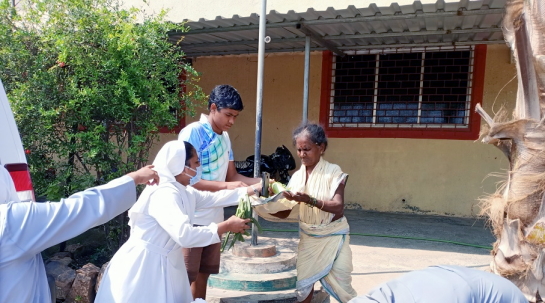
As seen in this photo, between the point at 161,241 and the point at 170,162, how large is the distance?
0.48 metres

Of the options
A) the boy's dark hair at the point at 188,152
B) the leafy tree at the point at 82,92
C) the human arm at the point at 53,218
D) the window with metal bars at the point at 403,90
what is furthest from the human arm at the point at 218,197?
the window with metal bars at the point at 403,90

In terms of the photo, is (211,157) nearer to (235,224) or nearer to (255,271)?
(235,224)

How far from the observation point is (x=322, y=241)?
10.7 ft

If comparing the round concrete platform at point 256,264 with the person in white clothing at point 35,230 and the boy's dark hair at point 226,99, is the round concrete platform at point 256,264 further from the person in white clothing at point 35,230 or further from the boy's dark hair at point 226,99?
the person in white clothing at point 35,230

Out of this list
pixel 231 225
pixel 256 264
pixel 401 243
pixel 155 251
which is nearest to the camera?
pixel 155 251

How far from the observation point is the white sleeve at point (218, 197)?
3.06 meters

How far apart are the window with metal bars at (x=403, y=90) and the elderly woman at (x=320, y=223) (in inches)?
195

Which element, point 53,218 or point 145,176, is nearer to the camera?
point 53,218

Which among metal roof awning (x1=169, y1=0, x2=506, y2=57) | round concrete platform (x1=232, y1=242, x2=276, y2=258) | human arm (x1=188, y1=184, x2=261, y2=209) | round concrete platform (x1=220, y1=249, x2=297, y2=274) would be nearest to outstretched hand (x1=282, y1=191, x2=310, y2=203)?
human arm (x1=188, y1=184, x2=261, y2=209)

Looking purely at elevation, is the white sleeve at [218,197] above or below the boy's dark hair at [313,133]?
below

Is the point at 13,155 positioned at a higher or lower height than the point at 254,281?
higher

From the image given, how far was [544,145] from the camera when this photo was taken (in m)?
2.46

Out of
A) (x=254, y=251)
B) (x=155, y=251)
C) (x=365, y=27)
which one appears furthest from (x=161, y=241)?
(x=365, y=27)

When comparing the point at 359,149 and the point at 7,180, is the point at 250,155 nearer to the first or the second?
the point at 359,149
